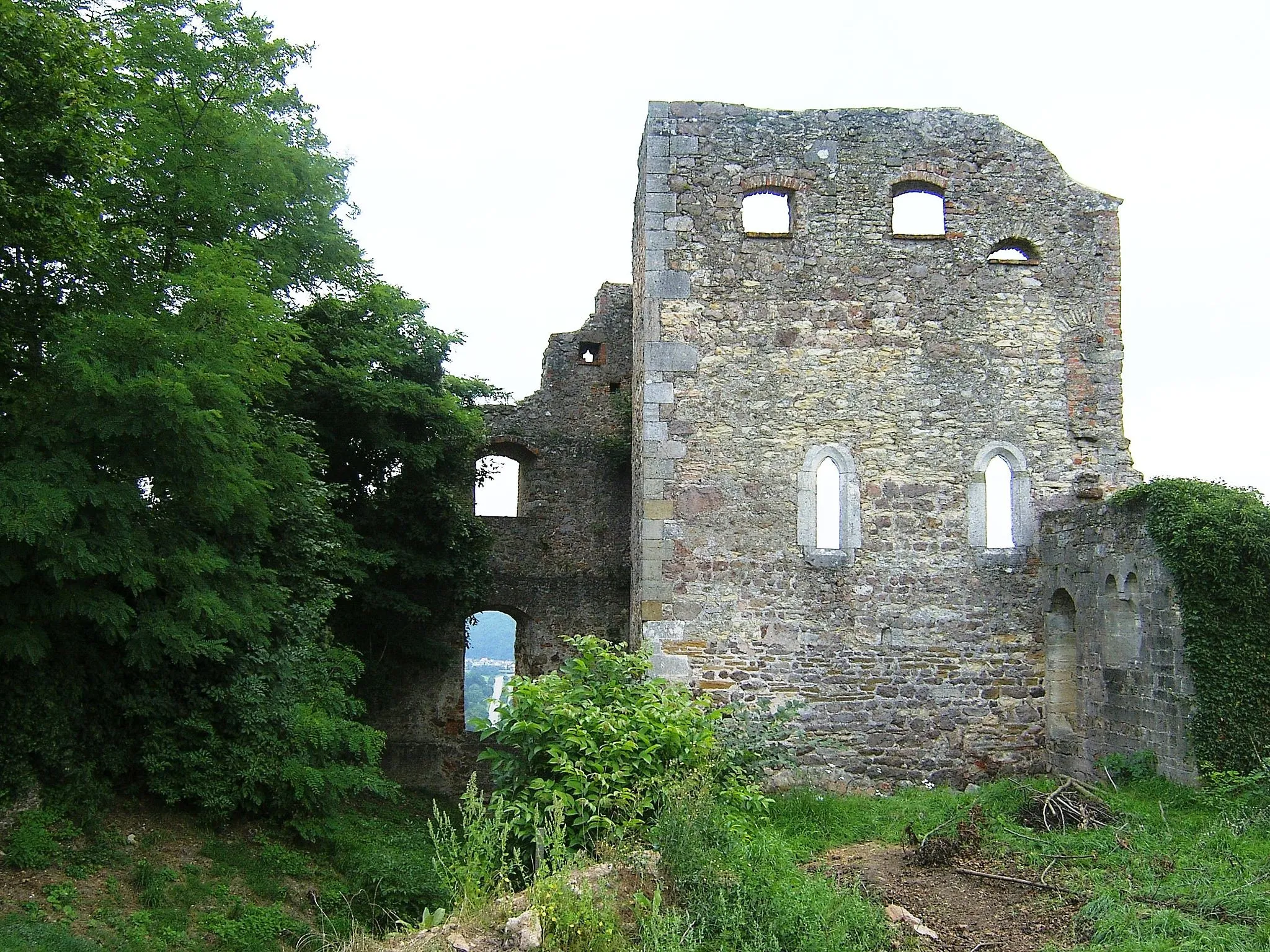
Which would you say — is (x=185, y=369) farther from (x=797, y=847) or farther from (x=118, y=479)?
(x=797, y=847)

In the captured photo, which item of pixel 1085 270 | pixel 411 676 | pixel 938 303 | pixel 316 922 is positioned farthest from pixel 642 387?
pixel 411 676

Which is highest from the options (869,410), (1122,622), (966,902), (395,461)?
(869,410)

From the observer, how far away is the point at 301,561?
13.5 metres

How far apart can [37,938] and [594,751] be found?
511 centimetres

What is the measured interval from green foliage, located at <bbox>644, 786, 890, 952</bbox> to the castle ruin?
5047 millimetres

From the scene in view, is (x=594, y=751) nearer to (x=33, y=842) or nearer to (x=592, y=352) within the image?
(x=33, y=842)

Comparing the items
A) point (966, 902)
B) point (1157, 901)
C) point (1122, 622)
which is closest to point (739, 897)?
point (966, 902)

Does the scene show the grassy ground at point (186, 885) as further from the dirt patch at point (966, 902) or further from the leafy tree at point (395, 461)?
the leafy tree at point (395, 461)

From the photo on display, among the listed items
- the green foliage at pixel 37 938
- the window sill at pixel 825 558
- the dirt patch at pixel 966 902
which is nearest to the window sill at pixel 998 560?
the window sill at pixel 825 558

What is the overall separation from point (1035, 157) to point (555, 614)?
10.5m

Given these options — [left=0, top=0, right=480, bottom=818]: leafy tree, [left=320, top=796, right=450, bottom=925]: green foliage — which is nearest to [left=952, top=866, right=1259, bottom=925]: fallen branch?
[left=320, top=796, right=450, bottom=925]: green foliage

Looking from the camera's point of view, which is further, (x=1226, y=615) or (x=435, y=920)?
(x=1226, y=615)

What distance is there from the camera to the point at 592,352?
19.6 m

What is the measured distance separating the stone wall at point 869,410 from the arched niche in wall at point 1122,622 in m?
1.04
